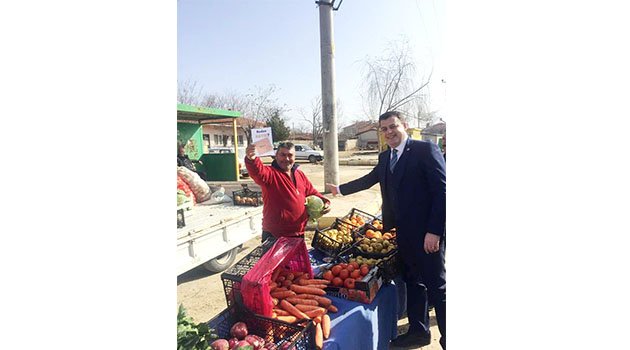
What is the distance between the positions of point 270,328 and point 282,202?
111 centimetres

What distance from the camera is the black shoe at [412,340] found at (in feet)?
7.34

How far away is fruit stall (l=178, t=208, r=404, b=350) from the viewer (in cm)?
139

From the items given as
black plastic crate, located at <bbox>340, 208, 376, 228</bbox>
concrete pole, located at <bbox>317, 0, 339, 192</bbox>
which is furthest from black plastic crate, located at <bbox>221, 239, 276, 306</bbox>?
concrete pole, located at <bbox>317, 0, 339, 192</bbox>

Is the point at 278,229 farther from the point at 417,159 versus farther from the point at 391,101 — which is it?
the point at 391,101

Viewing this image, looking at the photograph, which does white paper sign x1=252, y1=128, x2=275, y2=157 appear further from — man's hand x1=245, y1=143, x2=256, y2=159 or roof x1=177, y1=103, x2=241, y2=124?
roof x1=177, y1=103, x2=241, y2=124

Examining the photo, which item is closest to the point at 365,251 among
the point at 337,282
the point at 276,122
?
the point at 337,282

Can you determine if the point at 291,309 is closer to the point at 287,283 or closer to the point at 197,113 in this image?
the point at 287,283

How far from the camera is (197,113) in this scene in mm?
2246

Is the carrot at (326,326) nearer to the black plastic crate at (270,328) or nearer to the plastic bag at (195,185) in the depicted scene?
the black plastic crate at (270,328)

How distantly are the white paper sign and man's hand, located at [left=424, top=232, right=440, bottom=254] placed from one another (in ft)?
3.12

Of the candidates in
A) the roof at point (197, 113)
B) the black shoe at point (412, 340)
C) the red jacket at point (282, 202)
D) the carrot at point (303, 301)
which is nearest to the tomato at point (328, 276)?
the carrot at point (303, 301)

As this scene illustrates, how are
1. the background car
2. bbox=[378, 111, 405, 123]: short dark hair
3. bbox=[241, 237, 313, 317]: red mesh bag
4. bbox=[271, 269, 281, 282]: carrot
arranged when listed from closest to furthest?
bbox=[241, 237, 313, 317]: red mesh bag, bbox=[271, 269, 281, 282]: carrot, bbox=[378, 111, 405, 123]: short dark hair, the background car
